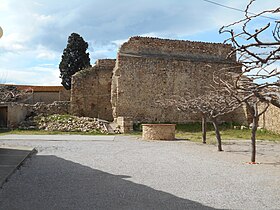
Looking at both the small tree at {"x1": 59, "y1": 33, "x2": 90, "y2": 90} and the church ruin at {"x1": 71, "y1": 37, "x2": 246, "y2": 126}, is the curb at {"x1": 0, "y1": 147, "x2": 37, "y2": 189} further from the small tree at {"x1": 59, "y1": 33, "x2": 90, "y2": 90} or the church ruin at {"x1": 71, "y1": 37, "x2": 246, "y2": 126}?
the small tree at {"x1": 59, "y1": 33, "x2": 90, "y2": 90}

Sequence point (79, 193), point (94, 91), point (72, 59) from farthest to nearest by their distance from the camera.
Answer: point (72, 59), point (94, 91), point (79, 193)

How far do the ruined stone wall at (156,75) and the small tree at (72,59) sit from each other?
30.6 feet

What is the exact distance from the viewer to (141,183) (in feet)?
20.1

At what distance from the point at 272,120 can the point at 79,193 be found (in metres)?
17.4

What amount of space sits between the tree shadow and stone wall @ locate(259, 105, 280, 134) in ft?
50.1

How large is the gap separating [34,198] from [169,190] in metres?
2.16

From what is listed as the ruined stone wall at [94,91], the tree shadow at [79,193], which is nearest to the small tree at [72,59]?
the ruined stone wall at [94,91]

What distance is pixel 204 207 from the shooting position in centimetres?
459

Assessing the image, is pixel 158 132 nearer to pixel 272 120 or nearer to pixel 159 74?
pixel 159 74

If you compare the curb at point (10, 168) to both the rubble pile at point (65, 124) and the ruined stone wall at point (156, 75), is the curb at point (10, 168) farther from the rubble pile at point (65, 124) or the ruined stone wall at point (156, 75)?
the ruined stone wall at point (156, 75)

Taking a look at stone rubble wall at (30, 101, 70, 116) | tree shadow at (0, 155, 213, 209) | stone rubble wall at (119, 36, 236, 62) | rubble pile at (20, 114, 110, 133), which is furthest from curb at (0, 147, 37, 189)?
stone rubble wall at (30, 101, 70, 116)

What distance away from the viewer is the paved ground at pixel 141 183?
4793mm

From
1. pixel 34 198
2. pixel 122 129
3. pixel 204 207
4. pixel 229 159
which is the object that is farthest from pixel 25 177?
pixel 122 129

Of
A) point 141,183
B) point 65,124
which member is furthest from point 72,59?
point 141,183
